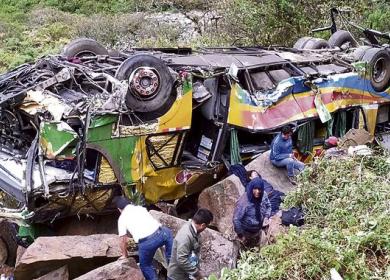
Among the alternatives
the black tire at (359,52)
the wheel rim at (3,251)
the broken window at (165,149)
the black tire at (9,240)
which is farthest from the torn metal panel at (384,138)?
the wheel rim at (3,251)

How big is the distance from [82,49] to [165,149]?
2232 mm

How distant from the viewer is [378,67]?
359 inches

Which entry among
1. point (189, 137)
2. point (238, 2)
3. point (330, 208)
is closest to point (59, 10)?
point (238, 2)

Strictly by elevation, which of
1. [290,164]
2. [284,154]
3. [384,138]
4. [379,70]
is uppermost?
[379,70]

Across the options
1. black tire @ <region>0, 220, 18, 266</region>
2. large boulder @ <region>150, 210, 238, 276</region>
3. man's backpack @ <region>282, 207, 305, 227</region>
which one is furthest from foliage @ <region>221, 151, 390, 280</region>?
black tire @ <region>0, 220, 18, 266</region>

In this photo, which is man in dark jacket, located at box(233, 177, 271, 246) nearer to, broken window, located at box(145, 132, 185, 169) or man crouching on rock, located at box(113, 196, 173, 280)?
man crouching on rock, located at box(113, 196, 173, 280)

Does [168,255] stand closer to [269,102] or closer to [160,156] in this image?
[160,156]

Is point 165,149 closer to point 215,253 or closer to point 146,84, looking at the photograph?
point 146,84

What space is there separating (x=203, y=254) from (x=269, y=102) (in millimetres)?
2620

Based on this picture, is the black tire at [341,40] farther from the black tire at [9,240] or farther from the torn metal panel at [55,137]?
the black tire at [9,240]

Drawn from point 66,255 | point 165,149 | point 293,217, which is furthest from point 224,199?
point 66,255

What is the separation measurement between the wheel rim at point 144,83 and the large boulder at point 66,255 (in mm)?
1776

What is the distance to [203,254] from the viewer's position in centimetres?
606

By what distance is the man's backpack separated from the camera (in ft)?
18.5
